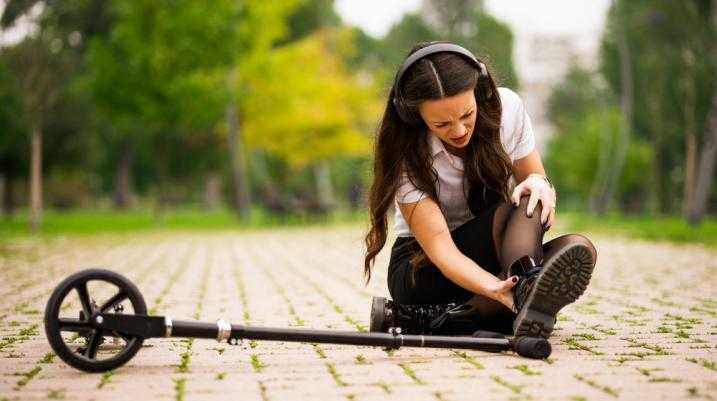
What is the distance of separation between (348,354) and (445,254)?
630mm

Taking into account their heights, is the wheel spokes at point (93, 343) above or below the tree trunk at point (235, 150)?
below

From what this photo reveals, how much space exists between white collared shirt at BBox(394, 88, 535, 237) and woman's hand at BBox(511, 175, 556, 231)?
307 mm

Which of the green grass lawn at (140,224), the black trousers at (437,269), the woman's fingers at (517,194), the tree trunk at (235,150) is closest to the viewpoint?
the woman's fingers at (517,194)

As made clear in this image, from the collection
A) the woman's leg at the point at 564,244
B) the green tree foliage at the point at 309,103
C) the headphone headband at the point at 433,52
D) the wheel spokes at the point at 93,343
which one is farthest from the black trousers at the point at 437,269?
the green tree foliage at the point at 309,103

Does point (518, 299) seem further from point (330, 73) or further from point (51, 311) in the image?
point (330, 73)

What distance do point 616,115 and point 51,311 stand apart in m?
40.5

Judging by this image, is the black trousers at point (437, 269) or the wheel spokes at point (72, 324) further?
the black trousers at point (437, 269)

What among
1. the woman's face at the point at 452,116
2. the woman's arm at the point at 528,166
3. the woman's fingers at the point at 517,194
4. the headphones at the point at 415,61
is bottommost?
the woman's fingers at the point at 517,194

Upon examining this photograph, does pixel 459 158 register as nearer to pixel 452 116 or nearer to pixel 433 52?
pixel 452 116

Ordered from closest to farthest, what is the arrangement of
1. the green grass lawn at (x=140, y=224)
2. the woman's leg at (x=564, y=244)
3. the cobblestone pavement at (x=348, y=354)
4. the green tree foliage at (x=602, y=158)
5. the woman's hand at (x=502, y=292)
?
the cobblestone pavement at (x=348, y=354) < the woman's leg at (x=564, y=244) < the woman's hand at (x=502, y=292) < the green grass lawn at (x=140, y=224) < the green tree foliage at (x=602, y=158)

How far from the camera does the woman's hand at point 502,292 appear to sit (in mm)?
3920

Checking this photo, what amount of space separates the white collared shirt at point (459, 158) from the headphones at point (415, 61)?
18cm

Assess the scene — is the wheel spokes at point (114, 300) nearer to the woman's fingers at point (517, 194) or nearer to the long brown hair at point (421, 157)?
the long brown hair at point (421, 157)

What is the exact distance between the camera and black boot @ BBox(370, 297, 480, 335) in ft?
14.2
